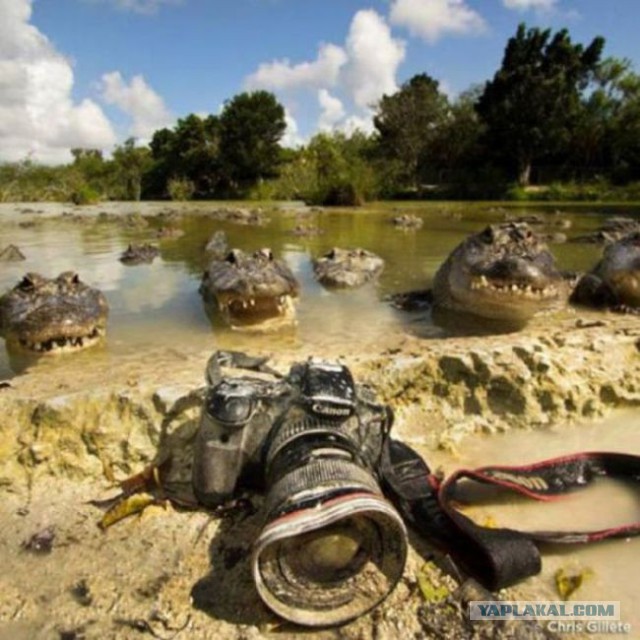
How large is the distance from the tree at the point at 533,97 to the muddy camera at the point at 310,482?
37.2 metres

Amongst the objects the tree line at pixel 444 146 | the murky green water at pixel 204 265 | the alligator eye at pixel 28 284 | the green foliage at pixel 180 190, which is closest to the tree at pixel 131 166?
the tree line at pixel 444 146

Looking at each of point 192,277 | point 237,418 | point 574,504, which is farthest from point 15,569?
point 192,277

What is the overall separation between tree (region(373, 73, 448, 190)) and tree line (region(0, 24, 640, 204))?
92 millimetres

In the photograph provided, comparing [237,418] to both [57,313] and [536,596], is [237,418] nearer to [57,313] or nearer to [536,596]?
[536,596]

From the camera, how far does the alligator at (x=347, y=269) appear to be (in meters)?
7.26

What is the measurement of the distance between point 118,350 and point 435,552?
10.5 feet

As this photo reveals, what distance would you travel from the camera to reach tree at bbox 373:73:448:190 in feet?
139

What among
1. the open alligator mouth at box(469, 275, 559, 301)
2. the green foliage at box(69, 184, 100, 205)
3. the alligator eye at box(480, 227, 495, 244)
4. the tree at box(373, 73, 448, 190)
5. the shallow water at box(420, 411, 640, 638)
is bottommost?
the green foliage at box(69, 184, 100, 205)

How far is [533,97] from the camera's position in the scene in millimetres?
34531

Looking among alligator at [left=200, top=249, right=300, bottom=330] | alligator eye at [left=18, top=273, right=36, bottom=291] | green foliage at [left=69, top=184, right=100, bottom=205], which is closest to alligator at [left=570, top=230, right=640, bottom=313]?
alligator at [left=200, top=249, right=300, bottom=330]

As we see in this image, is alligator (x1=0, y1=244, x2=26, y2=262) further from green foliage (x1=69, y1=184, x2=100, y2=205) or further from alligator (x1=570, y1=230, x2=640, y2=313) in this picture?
green foliage (x1=69, y1=184, x2=100, y2=205)

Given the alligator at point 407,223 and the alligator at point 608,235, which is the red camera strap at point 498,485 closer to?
the alligator at point 608,235

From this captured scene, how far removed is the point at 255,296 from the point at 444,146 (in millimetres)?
40693

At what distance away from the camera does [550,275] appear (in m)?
4.58
